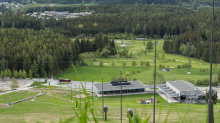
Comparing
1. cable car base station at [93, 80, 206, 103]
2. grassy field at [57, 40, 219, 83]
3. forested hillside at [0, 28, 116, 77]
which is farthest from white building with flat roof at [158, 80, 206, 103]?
forested hillside at [0, 28, 116, 77]

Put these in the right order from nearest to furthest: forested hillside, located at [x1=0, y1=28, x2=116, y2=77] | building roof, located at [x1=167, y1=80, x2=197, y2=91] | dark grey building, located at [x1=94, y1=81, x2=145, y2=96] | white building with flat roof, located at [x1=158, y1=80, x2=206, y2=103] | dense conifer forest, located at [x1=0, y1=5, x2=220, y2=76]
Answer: white building with flat roof, located at [x1=158, y1=80, x2=206, y2=103], building roof, located at [x1=167, y1=80, x2=197, y2=91], dark grey building, located at [x1=94, y1=81, x2=145, y2=96], forested hillside, located at [x1=0, y1=28, x2=116, y2=77], dense conifer forest, located at [x1=0, y1=5, x2=220, y2=76]

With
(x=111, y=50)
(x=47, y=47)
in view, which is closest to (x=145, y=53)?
(x=111, y=50)

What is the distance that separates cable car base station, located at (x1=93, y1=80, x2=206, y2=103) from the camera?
62.1m

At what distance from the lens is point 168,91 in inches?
2598

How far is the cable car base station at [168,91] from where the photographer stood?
62094mm

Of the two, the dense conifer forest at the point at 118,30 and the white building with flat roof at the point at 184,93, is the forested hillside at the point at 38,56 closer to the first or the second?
the dense conifer forest at the point at 118,30

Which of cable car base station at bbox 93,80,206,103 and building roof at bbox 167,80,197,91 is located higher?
building roof at bbox 167,80,197,91

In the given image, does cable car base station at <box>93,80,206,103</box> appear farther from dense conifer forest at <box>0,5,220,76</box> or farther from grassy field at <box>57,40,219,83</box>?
dense conifer forest at <box>0,5,220,76</box>

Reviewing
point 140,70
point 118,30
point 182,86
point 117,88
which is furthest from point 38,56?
point 118,30

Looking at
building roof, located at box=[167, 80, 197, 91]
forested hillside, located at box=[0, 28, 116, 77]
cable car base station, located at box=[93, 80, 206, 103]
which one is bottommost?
cable car base station, located at box=[93, 80, 206, 103]

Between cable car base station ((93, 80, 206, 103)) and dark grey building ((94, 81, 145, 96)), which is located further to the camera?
dark grey building ((94, 81, 145, 96))

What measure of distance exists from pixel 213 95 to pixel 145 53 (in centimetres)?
10908

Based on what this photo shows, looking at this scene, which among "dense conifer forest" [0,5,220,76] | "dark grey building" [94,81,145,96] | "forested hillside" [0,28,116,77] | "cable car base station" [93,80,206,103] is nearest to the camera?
"cable car base station" [93,80,206,103]

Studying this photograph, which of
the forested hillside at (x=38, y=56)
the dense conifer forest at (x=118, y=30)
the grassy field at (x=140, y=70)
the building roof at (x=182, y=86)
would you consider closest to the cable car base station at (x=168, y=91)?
the building roof at (x=182, y=86)
